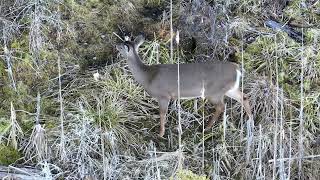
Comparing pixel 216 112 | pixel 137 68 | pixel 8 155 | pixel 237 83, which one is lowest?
pixel 8 155

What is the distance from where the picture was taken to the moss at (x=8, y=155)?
5113 millimetres

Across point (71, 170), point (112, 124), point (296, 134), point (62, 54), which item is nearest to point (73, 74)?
point (62, 54)

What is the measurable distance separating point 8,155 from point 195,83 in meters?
1.68

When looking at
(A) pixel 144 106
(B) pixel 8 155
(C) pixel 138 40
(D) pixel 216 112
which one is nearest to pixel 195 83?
(D) pixel 216 112

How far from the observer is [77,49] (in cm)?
609

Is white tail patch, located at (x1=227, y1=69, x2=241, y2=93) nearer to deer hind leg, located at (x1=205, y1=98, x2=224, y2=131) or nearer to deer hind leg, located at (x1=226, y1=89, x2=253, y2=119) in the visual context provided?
deer hind leg, located at (x1=226, y1=89, x2=253, y2=119)

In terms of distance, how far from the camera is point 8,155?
5.15 m

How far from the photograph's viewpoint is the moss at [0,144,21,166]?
5.11m

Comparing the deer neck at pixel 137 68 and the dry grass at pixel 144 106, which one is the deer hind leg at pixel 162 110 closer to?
the dry grass at pixel 144 106

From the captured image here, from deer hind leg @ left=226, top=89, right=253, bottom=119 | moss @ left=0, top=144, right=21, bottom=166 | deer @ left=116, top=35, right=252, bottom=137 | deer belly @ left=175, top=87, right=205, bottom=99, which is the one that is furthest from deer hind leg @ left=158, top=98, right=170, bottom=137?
moss @ left=0, top=144, right=21, bottom=166

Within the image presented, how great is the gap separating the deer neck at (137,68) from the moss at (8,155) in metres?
1.25

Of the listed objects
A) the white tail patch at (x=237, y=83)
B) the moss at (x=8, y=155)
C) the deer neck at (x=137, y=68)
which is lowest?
the moss at (x=8, y=155)

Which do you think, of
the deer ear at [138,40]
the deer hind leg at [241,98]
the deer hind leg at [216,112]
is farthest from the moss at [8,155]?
the deer hind leg at [241,98]

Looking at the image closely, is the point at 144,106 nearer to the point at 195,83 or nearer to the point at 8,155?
the point at 195,83
